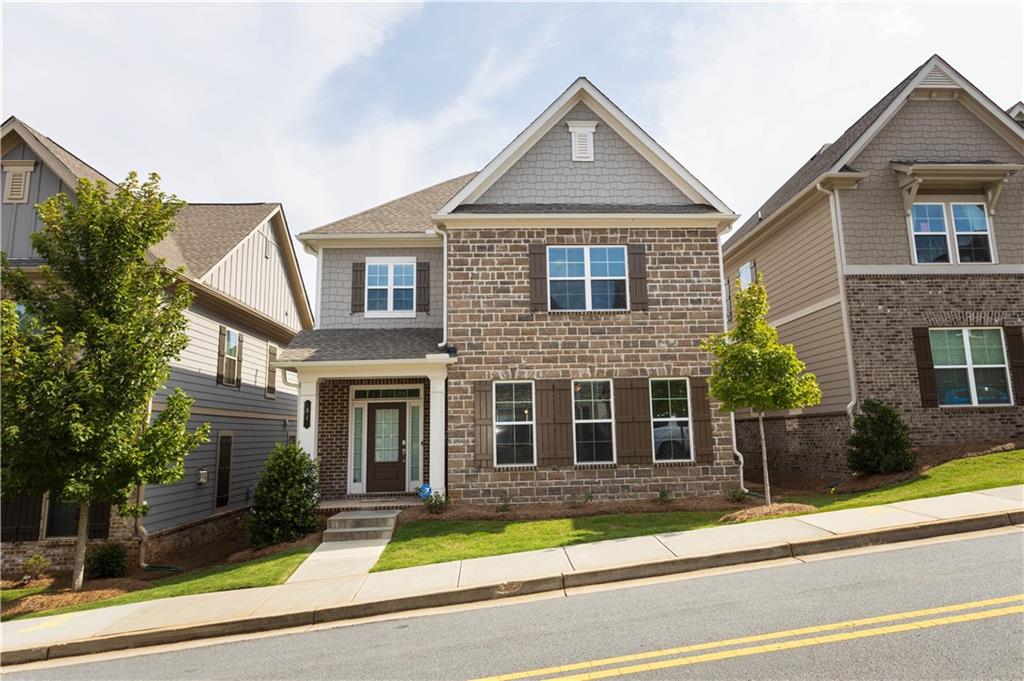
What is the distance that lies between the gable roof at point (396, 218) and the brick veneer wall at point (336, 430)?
12.3 feet

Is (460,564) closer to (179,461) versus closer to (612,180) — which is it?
(179,461)

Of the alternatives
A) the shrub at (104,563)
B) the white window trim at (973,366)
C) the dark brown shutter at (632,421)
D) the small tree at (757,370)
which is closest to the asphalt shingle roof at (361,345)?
the dark brown shutter at (632,421)

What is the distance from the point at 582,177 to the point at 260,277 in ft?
33.2

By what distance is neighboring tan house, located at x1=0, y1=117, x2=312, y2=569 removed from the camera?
12.5m

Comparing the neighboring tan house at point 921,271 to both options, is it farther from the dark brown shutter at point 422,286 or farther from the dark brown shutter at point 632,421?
the dark brown shutter at point 422,286

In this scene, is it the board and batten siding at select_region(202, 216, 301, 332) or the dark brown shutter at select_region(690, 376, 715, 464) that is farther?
the board and batten siding at select_region(202, 216, 301, 332)

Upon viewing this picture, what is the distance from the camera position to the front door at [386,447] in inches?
585

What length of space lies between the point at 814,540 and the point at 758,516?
236 centimetres

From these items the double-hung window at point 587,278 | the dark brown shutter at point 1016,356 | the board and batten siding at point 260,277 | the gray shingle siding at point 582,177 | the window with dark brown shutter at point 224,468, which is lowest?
the window with dark brown shutter at point 224,468

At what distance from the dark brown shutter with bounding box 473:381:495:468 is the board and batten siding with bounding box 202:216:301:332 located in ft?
23.3

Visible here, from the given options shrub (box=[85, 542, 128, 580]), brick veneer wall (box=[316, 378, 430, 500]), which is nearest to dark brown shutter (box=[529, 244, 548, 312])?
brick veneer wall (box=[316, 378, 430, 500])

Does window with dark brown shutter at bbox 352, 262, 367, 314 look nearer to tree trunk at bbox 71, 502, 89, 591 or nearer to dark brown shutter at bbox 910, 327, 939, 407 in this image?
tree trunk at bbox 71, 502, 89, 591

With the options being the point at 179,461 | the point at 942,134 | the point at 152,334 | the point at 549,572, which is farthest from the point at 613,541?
the point at 942,134

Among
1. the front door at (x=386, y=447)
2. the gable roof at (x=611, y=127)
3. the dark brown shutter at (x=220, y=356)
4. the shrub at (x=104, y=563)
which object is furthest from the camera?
the dark brown shutter at (x=220, y=356)
